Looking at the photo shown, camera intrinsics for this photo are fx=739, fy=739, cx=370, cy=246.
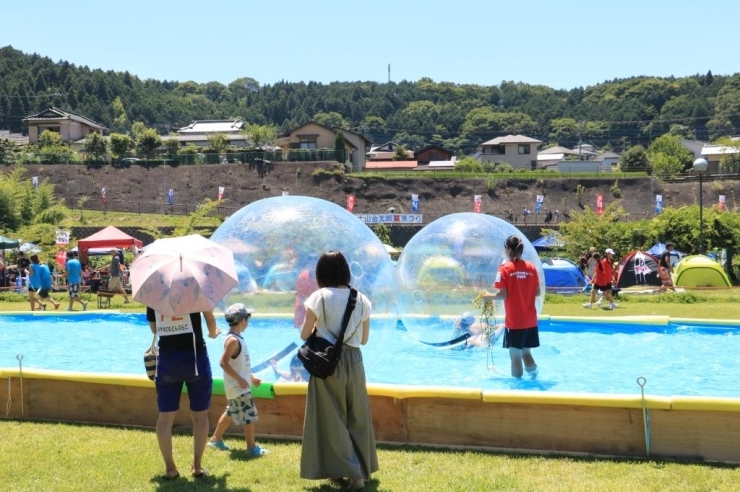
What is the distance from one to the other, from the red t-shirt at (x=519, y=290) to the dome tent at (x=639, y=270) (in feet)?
59.8

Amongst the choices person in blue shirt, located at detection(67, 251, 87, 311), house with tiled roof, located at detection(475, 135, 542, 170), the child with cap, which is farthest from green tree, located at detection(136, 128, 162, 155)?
the child with cap

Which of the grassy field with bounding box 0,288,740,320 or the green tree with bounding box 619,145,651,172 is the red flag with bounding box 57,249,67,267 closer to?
the grassy field with bounding box 0,288,740,320

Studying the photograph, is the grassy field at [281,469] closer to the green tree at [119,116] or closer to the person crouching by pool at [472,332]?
the person crouching by pool at [472,332]

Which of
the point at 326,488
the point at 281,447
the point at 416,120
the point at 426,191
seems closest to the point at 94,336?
the point at 281,447

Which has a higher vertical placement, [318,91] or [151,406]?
[318,91]

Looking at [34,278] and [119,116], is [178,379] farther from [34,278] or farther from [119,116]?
[119,116]

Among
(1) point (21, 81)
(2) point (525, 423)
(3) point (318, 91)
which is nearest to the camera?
(2) point (525, 423)

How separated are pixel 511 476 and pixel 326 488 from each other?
1.39m

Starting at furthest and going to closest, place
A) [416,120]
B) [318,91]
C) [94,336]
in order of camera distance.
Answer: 1. [318,91]
2. [416,120]
3. [94,336]

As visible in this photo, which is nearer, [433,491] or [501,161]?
[433,491]

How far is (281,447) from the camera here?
6.49m

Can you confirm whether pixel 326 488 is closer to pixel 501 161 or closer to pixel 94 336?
pixel 94 336

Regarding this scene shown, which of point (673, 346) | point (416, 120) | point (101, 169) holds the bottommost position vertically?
point (673, 346)

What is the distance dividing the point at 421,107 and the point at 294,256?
576 ft
